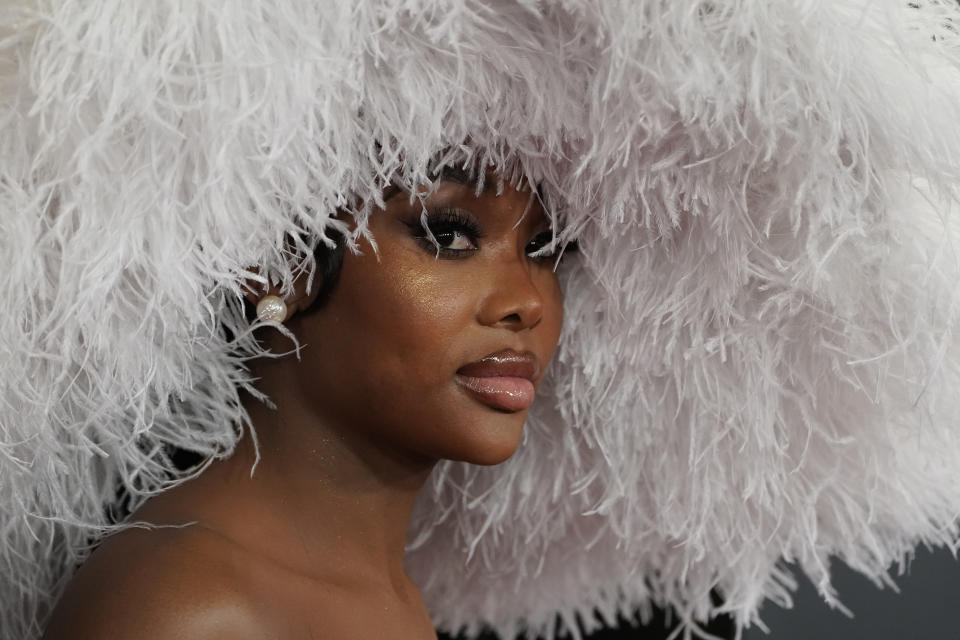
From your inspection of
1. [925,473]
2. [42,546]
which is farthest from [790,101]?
[42,546]

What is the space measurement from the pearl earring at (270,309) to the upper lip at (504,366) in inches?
6.6

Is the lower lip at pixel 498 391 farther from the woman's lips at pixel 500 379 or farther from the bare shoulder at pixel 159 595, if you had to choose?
the bare shoulder at pixel 159 595

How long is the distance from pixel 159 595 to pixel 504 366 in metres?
0.36

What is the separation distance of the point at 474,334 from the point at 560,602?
616 mm

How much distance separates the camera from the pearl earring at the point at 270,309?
1.04 meters

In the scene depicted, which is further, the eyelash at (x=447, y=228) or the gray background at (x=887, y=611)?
the gray background at (x=887, y=611)

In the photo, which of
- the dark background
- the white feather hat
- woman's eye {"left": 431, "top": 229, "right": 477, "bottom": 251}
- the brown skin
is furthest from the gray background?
woman's eye {"left": 431, "top": 229, "right": 477, "bottom": 251}

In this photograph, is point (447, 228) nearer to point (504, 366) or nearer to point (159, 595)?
point (504, 366)

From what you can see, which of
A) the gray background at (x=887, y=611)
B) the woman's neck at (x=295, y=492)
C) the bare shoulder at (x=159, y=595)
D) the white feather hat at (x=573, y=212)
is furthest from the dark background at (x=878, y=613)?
the bare shoulder at (x=159, y=595)

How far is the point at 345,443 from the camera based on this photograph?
1124mm

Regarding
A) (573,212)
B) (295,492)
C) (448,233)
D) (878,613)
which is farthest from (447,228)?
(878,613)

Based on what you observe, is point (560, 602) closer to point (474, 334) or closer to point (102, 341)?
point (474, 334)

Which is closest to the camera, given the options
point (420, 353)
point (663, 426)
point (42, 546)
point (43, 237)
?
point (43, 237)

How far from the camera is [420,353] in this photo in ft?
3.45
